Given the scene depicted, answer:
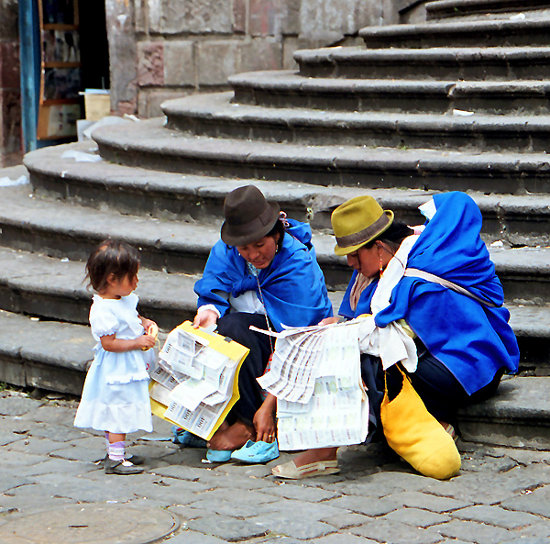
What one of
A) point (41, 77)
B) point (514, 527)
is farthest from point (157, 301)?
point (41, 77)

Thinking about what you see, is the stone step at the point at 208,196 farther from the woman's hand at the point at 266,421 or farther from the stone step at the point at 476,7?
the stone step at the point at 476,7

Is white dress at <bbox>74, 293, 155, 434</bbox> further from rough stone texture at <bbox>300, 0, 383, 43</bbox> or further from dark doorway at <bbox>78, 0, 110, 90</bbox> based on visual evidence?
dark doorway at <bbox>78, 0, 110, 90</bbox>

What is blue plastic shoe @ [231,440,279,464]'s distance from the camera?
180 inches

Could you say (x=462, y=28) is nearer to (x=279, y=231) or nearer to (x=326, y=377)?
(x=279, y=231)

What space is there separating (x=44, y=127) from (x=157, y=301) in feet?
19.3

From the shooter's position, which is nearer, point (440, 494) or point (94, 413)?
point (440, 494)

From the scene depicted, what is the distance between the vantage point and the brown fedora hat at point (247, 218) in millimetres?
4633

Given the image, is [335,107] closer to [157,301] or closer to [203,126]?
[203,126]

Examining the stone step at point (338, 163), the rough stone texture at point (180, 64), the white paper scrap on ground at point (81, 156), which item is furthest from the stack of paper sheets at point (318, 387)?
the rough stone texture at point (180, 64)

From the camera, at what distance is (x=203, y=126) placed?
810cm

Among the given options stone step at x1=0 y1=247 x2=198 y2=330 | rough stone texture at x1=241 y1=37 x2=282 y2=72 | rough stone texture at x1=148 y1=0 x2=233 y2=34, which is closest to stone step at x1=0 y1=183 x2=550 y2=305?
stone step at x1=0 y1=247 x2=198 y2=330

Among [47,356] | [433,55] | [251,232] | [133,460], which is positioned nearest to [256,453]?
[133,460]

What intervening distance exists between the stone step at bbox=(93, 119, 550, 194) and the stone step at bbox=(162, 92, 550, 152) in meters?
0.09

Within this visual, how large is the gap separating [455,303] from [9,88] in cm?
770
